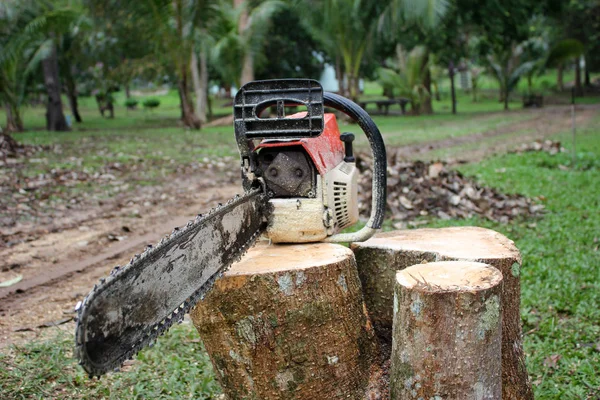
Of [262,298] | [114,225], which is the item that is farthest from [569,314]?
[114,225]

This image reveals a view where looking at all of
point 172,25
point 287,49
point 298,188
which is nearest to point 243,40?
point 172,25

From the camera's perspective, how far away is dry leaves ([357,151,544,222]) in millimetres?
5777

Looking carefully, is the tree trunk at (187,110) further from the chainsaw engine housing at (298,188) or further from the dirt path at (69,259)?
the chainsaw engine housing at (298,188)

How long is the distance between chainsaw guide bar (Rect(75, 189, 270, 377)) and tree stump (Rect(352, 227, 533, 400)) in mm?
672

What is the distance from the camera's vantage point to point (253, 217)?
8.05 feet

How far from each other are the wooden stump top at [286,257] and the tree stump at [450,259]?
0.27m

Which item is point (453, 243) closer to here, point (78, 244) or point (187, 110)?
point (78, 244)

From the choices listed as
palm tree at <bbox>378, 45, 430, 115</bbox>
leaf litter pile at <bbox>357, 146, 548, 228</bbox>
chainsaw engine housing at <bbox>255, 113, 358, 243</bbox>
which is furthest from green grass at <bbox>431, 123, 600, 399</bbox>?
palm tree at <bbox>378, 45, 430, 115</bbox>

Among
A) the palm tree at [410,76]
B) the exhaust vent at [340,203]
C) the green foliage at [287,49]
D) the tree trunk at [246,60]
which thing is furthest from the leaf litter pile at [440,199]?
the green foliage at [287,49]

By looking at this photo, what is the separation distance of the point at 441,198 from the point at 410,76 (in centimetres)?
1594

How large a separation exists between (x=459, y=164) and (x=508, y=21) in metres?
12.7

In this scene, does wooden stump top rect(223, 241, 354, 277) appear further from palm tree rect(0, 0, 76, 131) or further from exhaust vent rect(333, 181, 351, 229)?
palm tree rect(0, 0, 76, 131)

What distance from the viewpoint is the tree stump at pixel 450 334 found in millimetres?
2020

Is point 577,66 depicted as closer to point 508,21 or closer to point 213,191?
point 508,21
